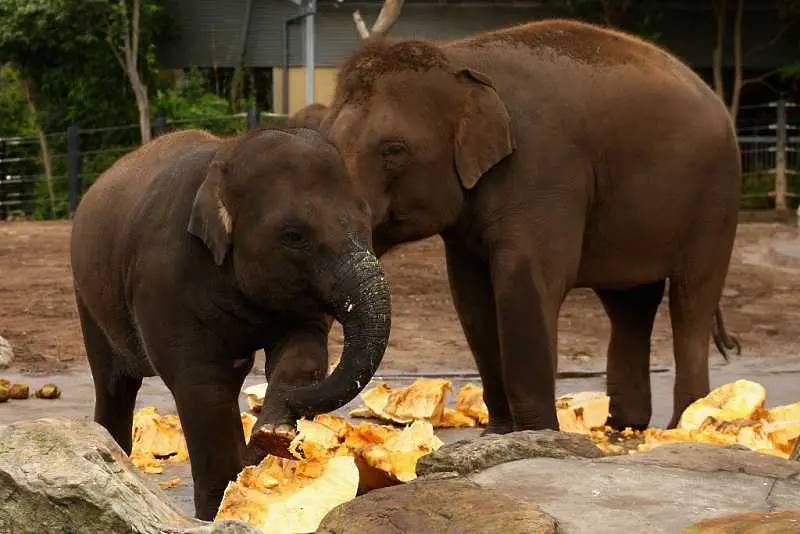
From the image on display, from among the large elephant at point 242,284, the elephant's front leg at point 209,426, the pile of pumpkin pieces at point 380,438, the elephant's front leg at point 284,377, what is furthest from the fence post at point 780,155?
the elephant's front leg at point 209,426

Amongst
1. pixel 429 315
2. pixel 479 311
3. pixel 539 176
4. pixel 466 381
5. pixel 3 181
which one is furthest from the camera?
pixel 3 181

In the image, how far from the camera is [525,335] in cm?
830

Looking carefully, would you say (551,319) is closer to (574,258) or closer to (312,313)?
(574,258)

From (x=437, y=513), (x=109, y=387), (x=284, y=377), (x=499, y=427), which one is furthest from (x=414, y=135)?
(x=437, y=513)

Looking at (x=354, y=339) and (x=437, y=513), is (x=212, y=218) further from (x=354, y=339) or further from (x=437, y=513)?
(x=437, y=513)

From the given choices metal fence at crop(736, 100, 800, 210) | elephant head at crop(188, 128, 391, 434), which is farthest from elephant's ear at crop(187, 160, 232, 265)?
metal fence at crop(736, 100, 800, 210)

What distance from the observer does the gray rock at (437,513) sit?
4.84 metres

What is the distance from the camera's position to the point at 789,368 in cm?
1234

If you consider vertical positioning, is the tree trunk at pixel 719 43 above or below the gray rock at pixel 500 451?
below

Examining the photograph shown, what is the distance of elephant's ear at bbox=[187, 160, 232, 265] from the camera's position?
6609 mm

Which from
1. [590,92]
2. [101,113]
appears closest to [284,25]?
[101,113]

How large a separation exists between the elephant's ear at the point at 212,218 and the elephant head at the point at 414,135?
154 centimetres

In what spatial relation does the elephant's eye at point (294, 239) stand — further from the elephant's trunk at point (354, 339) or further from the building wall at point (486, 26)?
the building wall at point (486, 26)

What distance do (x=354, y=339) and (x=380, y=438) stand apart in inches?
60.1
